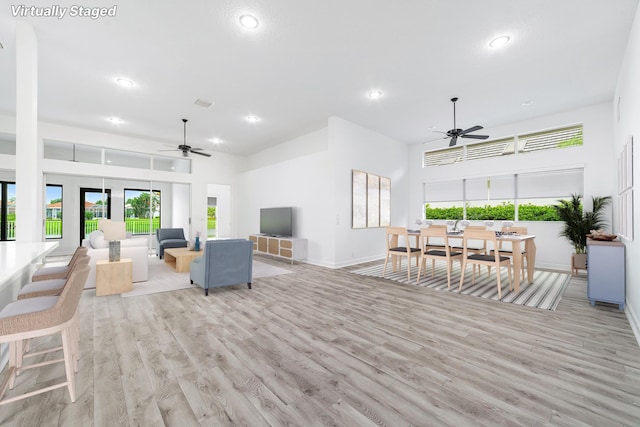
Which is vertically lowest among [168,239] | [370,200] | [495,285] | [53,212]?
[495,285]

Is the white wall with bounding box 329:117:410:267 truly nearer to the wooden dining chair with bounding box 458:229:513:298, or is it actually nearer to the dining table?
the dining table

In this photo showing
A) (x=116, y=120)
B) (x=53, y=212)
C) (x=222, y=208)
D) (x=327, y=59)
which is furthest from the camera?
(x=222, y=208)

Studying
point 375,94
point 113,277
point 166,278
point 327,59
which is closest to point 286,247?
point 166,278

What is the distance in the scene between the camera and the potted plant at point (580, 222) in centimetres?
505

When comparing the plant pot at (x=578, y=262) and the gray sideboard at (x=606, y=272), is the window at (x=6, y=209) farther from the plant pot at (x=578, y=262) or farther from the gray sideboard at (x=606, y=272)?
the plant pot at (x=578, y=262)

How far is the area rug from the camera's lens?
4.10 m

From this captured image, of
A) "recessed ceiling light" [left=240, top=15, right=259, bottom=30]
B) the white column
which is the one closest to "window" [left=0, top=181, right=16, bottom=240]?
the white column

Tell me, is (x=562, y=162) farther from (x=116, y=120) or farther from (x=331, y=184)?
(x=116, y=120)

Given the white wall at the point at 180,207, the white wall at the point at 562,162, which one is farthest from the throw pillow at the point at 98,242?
the white wall at the point at 562,162

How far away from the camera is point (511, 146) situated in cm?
639

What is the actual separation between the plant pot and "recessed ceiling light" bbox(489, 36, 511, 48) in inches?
168

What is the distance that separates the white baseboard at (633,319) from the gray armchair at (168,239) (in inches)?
323

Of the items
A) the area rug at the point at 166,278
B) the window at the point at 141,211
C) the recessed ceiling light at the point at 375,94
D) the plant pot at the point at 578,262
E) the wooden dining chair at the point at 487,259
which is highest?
the recessed ceiling light at the point at 375,94

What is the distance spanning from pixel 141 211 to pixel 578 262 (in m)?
10.8
